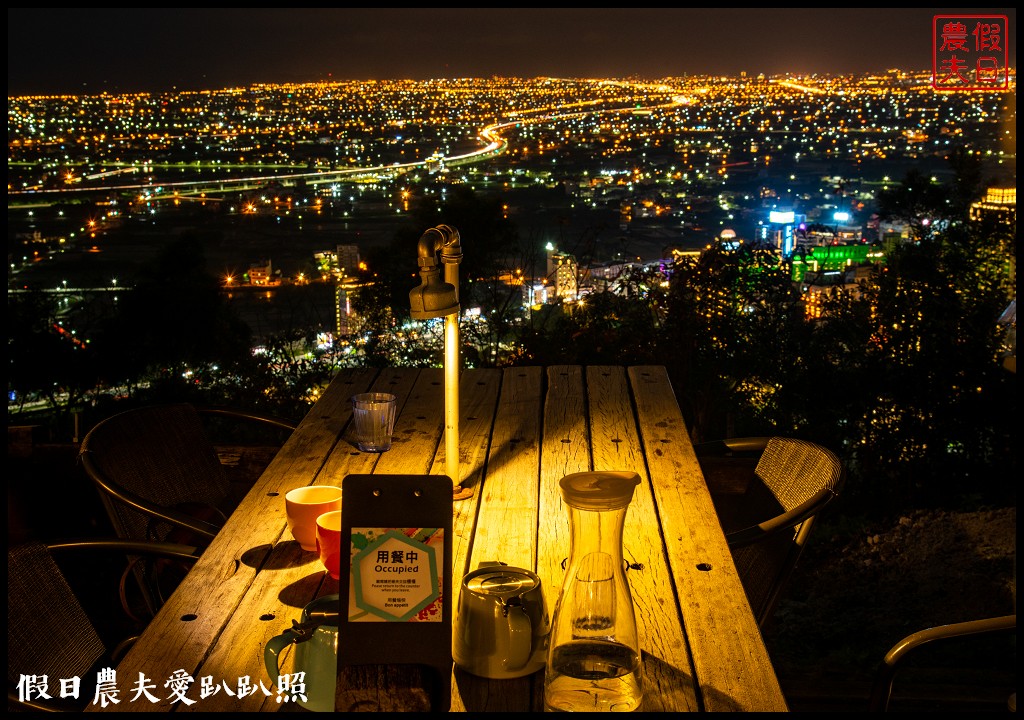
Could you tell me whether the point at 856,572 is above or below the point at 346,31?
below

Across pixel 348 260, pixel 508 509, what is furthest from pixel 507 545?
pixel 348 260

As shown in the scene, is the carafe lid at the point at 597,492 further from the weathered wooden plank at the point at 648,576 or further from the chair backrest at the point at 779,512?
the chair backrest at the point at 779,512

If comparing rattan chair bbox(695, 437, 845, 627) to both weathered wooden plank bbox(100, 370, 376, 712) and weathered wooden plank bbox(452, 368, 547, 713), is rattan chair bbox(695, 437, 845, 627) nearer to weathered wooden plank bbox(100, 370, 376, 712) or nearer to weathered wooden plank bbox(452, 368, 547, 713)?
weathered wooden plank bbox(452, 368, 547, 713)

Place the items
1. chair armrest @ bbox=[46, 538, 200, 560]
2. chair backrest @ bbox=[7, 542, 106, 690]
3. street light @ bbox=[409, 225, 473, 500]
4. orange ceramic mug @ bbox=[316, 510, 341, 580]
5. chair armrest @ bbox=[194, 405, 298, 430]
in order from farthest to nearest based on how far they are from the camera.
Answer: chair armrest @ bbox=[194, 405, 298, 430] < chair armrest @ bbox=[46, 538, 200, 560] < street light @ bbox=[409, 225, 473, 500] < chair backrest @ bbox=[7, 542, 106, 690] < orange ceramic mug @ bbox=[316, 510, 341, 580]

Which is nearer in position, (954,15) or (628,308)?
(628,308)

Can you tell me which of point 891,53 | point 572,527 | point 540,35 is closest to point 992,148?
point 891,53

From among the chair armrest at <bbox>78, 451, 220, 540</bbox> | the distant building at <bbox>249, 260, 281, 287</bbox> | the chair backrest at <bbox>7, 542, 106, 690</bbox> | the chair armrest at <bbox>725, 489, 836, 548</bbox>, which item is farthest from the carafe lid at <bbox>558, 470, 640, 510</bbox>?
the distant building at <bbox>249, 260, 281, 287</bbox>

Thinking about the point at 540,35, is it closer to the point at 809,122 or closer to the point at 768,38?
the point at 768,38

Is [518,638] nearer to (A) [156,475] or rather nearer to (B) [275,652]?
(B) [275,652]
